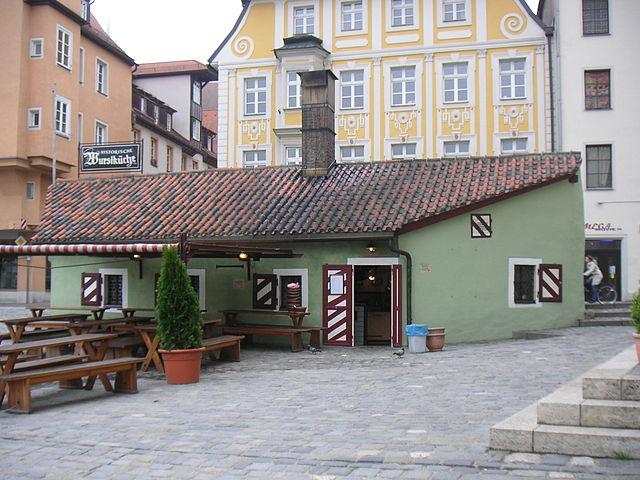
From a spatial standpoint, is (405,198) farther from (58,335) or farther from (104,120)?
(104,120)

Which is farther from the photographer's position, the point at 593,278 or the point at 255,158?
the point at 255,158

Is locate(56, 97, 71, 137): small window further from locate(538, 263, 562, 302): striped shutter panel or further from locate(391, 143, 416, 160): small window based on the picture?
locate(538, 263, 562, 302): striped shutter panel

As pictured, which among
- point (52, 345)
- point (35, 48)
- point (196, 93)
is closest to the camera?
point (52, 345)

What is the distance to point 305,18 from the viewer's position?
1184 inches

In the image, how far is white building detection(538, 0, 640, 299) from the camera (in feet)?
81.7

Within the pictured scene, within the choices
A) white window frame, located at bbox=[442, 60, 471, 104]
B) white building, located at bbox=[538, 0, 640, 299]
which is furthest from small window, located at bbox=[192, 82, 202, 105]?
white building, located at bbox=[538, 0, 640, 299]

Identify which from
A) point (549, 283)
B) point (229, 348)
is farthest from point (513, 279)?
point (229, 348)

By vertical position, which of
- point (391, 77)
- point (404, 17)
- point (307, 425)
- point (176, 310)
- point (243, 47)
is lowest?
point (307, 425)

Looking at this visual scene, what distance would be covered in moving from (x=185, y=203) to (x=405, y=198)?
19.3 ft

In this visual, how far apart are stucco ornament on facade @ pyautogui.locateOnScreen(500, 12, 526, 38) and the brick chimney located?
36.9ft

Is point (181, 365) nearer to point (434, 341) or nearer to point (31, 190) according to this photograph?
point (434, 341)

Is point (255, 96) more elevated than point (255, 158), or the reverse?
point (255, 96)

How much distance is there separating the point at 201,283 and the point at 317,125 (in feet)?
18.0

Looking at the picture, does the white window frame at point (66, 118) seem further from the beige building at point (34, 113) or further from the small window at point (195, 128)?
the small window at point (195, 128)
